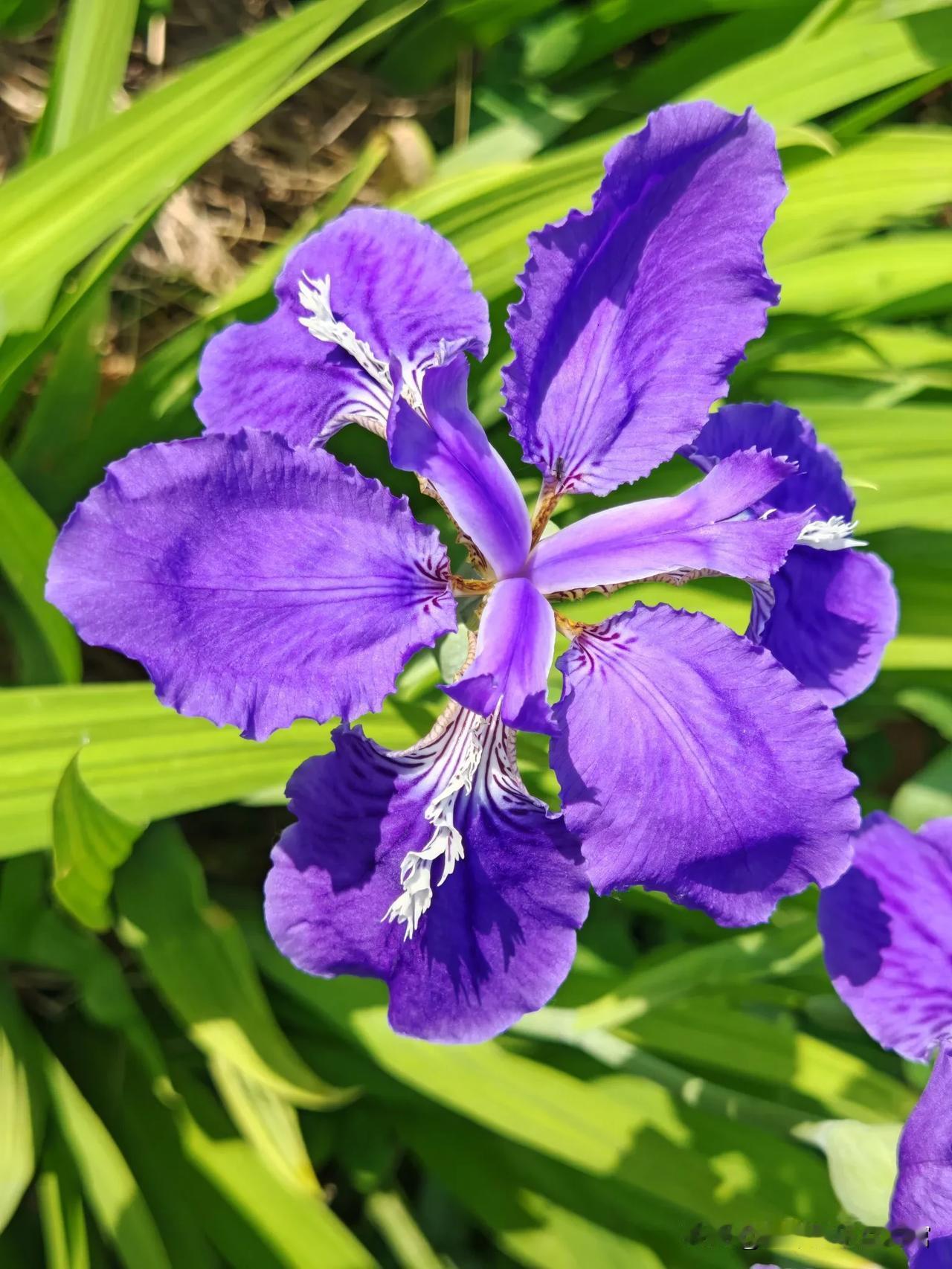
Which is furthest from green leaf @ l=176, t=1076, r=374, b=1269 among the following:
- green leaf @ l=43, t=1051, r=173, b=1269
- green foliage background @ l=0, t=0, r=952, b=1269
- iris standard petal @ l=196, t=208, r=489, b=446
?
iris standard petal @ l=196, t=208, r=489, b=446

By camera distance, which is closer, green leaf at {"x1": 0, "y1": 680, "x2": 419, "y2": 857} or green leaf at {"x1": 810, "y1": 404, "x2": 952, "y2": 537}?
green leaf at {"x1": 0, "y1": 680, "x2": 419, "y2": 857}

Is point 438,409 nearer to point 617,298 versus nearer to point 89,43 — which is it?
point 617,298

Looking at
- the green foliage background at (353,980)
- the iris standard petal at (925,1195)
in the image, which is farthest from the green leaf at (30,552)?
the iris standard petal at (925,1195)

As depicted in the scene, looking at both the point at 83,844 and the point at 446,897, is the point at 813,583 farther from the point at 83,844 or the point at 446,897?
the point at 83,844

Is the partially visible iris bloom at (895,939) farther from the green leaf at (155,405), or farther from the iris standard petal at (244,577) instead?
the green leaf at (155,405)

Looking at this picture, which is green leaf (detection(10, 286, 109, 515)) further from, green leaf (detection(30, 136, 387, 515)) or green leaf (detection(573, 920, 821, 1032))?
green leaf (detection(573, 920, 821, 1032))

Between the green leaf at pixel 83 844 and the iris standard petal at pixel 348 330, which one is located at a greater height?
the iris standard petal at pixel 348 330
